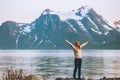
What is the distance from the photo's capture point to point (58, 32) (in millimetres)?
165625

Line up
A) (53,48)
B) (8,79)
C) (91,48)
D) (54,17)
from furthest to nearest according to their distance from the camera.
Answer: (54,17) < (53,48) < (91,48) < (8,79)

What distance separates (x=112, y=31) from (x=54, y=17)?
A: 30028 millimetres

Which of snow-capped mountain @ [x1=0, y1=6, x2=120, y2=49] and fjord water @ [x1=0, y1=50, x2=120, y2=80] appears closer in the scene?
fjord water @ [x1=0, y1=50, x2=120, y2=80]

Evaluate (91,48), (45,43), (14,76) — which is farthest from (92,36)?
(14,76)

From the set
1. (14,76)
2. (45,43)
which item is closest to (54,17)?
(45,43)

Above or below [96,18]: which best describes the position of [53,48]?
below

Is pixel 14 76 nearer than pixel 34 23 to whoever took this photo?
Yes

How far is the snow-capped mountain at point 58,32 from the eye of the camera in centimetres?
15962

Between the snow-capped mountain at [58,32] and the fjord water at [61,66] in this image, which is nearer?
the fjord water at [61,66]

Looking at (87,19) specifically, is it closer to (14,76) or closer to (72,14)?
(72,14)

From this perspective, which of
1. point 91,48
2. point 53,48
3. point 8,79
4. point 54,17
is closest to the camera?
point 8,79

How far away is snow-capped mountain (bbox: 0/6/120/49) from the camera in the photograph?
524ft

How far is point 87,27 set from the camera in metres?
178

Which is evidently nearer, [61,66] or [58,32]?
[61,66]
